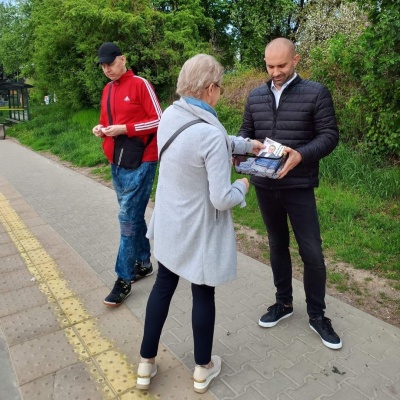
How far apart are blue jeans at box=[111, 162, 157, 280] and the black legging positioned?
43.4 inches

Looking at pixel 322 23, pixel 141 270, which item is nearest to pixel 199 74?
pixel 141 270

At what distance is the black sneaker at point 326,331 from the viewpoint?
2.70 metres

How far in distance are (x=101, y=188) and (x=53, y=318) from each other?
4449 mm

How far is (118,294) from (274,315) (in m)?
1.25

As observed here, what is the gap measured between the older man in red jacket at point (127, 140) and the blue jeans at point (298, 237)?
3.29ft

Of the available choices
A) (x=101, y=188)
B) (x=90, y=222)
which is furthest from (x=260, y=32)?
(x=90, y=222)

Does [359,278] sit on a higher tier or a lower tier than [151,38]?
lower

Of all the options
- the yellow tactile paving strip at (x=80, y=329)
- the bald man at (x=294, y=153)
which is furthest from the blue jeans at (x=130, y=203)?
the bald man at (x=294, y=153)

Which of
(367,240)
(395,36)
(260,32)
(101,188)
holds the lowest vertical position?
(101,188)

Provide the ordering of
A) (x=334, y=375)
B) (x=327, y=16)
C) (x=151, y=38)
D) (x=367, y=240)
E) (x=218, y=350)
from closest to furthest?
(x=334, y=375) → (x=218, y=350) → (x=367, y=240) → (x=151, y=38) → (x=327, y=16)

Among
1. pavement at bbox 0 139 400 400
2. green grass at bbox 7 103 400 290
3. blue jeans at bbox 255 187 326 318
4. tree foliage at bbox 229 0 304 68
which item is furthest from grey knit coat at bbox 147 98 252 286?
tree foliage at bbox 229 0 304 68

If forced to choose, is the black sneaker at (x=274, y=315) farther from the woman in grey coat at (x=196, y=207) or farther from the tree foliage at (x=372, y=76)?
the tree foliage at (x=372, y=76)

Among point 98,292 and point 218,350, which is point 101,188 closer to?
point 98,292

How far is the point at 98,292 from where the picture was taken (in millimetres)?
3553
